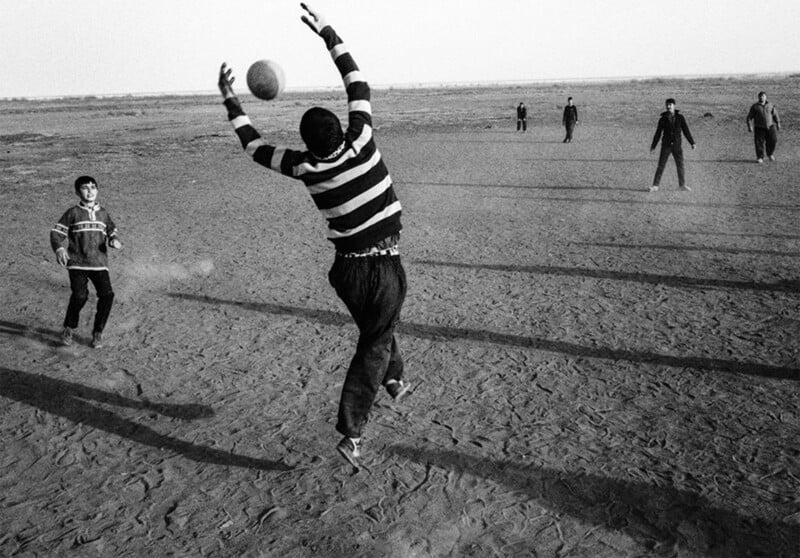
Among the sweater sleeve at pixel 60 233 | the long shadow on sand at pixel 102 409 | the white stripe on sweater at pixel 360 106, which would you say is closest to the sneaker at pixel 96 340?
the long shadow on sand at pixel 102 409

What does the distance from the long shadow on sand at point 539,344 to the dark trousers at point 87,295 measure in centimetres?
154

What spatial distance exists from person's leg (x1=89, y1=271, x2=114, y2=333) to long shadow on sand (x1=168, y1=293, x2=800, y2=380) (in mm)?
1529

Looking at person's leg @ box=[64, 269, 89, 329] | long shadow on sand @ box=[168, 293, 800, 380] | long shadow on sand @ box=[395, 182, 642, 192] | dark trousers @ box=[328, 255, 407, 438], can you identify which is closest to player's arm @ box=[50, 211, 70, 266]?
person's leg @ box=[64, 269, 89, 329]

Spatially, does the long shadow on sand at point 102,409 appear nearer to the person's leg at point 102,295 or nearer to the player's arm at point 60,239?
the person's leg at point 102,295

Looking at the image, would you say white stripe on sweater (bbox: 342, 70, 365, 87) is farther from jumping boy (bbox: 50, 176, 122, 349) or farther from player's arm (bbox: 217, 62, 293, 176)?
jumping boy (bbox: 50, 176, 122, 349)

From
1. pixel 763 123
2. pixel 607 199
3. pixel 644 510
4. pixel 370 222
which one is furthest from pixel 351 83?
pixel 763 123

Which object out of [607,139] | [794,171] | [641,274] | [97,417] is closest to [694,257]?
[641,274]

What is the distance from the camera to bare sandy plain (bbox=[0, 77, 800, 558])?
11.5ft

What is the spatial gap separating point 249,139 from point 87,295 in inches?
145

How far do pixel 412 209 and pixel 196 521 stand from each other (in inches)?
391

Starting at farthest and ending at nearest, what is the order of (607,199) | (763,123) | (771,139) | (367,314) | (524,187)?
(771,139)
(763,123)
(524,187)
(607,199)
(367,314)

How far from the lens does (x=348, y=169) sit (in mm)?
3432

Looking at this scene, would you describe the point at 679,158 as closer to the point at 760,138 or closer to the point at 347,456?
the point at 760,138

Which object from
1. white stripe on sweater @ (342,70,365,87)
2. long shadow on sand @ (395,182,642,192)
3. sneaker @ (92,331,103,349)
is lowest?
long shadow on sand @ (395,182,642,192)
